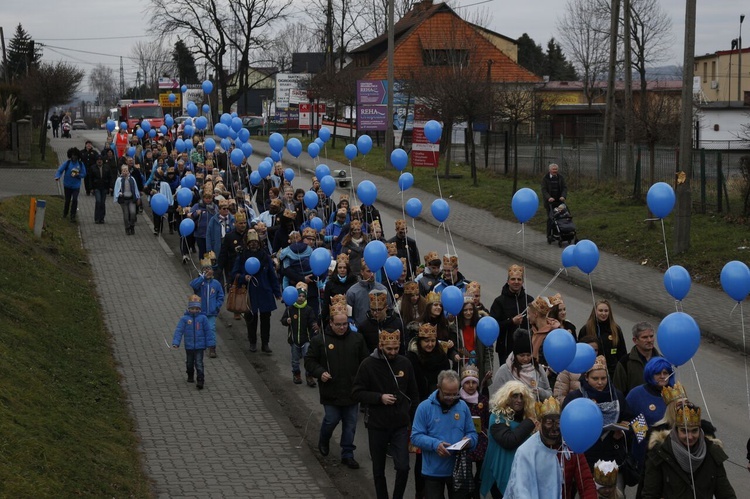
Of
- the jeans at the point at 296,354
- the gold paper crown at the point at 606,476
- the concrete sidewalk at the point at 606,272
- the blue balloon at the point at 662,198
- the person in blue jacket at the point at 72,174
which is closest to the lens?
the gold paper crown at the point at 606,476

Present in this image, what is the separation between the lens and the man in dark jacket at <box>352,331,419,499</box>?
8.33 metres

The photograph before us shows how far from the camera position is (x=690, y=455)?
6.18 meters

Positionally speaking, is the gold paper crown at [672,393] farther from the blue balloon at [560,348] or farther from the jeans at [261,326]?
the jeans at [261,326]

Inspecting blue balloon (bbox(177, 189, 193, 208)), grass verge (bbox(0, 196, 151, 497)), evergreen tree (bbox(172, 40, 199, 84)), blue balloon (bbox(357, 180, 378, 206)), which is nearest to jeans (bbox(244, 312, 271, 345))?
grass verge (bbox(0, 196, 151, 497))

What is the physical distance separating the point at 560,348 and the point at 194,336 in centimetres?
577

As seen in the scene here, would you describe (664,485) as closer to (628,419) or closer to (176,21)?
(628,419)

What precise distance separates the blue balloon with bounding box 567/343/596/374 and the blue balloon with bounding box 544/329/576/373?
249mm

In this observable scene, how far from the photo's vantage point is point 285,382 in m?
12.6

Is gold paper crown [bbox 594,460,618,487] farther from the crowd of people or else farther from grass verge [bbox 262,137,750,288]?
grass verge [bbox 262,137,750,288]

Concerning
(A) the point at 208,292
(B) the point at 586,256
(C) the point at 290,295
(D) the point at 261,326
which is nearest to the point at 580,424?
(B) the point at 586,256

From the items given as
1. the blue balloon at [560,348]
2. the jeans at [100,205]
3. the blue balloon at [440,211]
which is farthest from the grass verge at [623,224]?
the blue balloon at [560,348]

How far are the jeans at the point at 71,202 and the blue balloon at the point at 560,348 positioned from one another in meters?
17.5

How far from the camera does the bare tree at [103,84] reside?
518 feet

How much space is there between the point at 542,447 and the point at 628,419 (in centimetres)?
168
